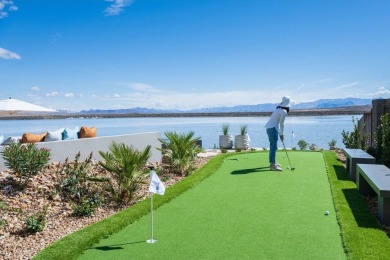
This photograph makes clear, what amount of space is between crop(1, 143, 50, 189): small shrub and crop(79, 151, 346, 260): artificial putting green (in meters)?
2.36

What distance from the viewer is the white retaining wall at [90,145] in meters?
7.83

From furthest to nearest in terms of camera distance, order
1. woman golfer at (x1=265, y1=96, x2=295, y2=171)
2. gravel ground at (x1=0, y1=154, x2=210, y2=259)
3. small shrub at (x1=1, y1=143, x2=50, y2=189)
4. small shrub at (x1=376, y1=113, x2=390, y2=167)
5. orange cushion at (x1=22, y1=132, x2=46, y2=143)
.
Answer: woman golfer at (x1=265, y1=96, x2=295, y2=171)
orange cushion at (x1=22, y1=132, x2=46, y2=143)
small shrub at (x1=376, y1=113, x2=390, y2=167)
small shrub at (x1=1, y1=143, x2=50, y2=189)
gravel ground at (x1=0, y1=154, x2=210, y2=259)

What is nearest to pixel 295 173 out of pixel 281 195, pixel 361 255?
pixel 281 195

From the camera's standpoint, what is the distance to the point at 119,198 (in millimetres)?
6770

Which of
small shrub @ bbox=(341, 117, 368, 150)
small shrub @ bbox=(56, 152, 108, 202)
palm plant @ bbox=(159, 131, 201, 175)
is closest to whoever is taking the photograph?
small shrub @ bbox=(56, 152, 108, 202)

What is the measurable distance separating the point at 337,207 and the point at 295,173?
2903mm

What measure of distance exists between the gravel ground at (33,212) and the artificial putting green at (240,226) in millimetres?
857

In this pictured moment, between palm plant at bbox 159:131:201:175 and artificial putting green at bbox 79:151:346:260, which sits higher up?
palm plant at bbox 159:131:201:175

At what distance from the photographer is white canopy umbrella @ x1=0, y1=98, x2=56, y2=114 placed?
1338cm

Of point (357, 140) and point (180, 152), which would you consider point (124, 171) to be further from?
point (357, 140)

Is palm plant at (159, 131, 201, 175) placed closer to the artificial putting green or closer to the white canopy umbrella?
the artificial putting green

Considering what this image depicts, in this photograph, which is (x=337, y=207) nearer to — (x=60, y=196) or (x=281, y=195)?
(x=281, y=195)

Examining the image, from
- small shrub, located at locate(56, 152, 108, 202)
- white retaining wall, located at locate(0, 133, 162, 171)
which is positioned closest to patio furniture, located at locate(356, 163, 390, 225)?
small shrub, located at locate(56, 152, 108, 202)

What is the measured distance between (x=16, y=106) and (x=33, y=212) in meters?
9.01
